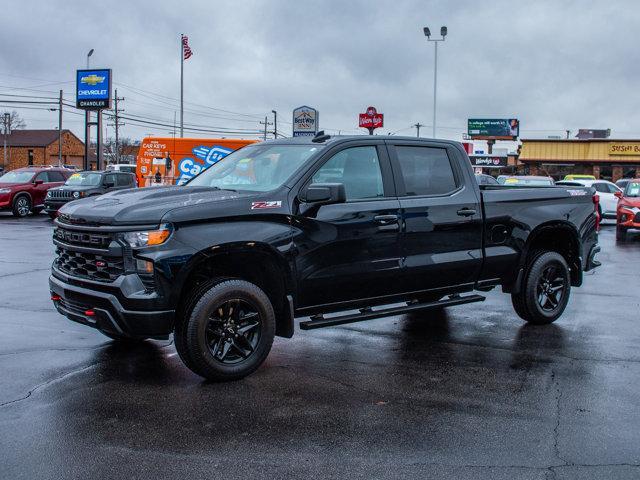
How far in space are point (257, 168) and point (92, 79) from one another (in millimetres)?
42513

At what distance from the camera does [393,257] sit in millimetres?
6230

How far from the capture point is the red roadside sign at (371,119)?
34781mm

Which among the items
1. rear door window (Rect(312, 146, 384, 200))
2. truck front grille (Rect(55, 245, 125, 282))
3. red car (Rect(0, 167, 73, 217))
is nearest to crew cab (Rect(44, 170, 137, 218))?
red car (Rect(0, 167, 73, 217))

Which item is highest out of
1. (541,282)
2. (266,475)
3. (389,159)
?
(389,159)

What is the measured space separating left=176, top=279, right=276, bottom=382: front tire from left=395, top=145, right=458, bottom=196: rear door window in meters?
1.86

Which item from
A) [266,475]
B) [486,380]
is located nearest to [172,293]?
[266,475]

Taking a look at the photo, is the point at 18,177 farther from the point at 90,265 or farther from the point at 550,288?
the point at 550,288

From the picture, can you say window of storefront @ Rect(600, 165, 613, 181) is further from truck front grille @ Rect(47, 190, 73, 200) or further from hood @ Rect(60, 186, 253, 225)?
hood @ Rect(60, 186, 253, 225)

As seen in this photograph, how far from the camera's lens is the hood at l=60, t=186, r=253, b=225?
5.18 metres

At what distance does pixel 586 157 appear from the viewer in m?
59.8

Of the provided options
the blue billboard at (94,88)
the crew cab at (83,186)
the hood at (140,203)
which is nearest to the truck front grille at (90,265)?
the hood at (140,203)

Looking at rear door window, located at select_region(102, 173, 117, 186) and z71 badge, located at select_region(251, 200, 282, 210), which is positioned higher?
rear door window, located at select_region(102, 173, 117, 186)

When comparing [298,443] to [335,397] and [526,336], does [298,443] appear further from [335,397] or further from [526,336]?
[526,336]

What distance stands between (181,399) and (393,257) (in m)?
2.24
